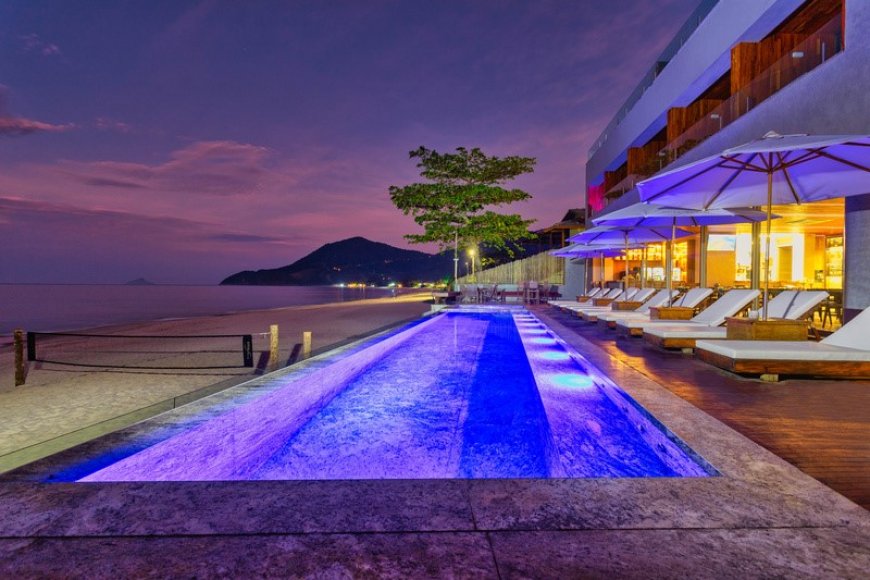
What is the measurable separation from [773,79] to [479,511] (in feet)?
37.7

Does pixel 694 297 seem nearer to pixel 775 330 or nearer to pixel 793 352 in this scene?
pixel 775 330

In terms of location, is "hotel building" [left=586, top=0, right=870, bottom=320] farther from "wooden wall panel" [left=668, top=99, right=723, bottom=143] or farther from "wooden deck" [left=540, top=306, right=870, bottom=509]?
"wooden deck" [left=540, top=306, right=870, bottom=509]

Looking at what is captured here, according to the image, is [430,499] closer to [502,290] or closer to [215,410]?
[215,410]

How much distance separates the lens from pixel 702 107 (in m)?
14.0

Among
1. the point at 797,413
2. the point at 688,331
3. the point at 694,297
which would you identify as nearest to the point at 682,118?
the point at 694,297

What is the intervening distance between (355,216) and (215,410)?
141 ft

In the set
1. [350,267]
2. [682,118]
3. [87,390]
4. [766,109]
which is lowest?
[87,390]

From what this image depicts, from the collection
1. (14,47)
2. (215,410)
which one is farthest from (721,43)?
(14,47)

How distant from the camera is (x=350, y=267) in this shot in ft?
523

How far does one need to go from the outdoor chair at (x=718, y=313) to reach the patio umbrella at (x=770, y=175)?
5.22ft

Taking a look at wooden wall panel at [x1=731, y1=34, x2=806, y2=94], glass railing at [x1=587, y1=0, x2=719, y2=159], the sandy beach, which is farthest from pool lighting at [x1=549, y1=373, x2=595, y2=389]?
glass railing at [x1=587, y1=0, x2=719, y2=159]

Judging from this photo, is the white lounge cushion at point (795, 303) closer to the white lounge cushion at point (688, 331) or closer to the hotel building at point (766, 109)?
the white lounge cushion at point (688, 331)

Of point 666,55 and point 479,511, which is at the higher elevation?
point 666,55

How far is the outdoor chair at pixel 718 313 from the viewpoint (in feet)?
22.4
